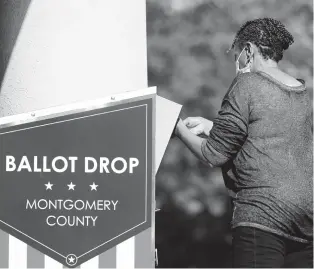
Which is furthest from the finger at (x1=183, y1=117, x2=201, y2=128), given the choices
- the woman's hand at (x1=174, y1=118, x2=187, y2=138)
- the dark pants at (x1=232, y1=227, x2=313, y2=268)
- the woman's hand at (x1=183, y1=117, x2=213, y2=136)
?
the dark pants at (x1=232, y1=227, x2=313, y2=268)

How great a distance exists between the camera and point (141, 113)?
7.25ft

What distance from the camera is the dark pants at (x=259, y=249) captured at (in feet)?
8.39

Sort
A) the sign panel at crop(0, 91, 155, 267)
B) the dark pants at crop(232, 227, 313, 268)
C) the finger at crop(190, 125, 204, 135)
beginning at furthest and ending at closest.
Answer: the finger at crop(190, 125, 204, 135) → the dark pants at crop(232, 227, 313, 268) → the sign panel at crop(0, 91, 155, 267)

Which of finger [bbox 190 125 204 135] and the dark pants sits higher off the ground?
finger [bbox 190 125 204 135]

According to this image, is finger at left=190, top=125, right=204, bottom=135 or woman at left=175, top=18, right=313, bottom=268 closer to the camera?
woman at left=175, top=18, right=313, bottom=268

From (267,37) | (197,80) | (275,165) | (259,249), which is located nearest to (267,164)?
(275,165)


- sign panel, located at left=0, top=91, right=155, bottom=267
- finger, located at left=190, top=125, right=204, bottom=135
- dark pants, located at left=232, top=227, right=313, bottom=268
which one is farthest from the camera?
finger, located at left=190, top=125, right=204, bottom=135

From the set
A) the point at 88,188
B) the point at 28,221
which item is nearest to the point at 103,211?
the point at 88,188

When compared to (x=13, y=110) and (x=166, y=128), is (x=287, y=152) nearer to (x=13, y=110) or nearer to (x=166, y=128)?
(x=166, y=128)

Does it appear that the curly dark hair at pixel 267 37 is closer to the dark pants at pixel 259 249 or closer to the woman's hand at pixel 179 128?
the woman's hand at pixel 179 128

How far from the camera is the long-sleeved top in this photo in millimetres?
2592

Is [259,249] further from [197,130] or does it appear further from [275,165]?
[197,130]

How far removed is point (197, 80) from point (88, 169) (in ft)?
5.07

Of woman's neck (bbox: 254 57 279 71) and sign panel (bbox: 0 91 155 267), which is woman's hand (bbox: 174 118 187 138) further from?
sign panel (bbox: 0 91 155 267)
